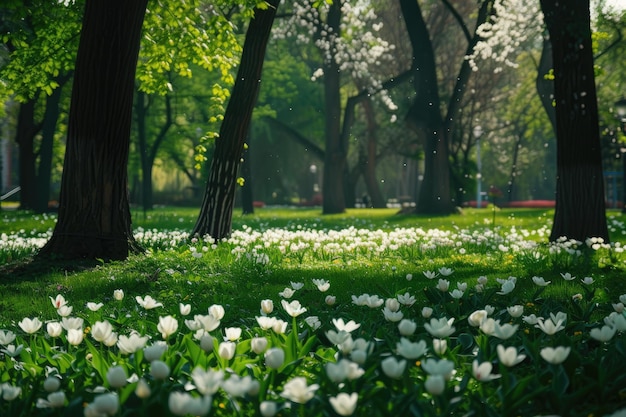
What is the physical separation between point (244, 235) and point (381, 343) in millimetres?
7292

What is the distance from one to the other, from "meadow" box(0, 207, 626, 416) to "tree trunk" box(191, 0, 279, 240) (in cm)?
146

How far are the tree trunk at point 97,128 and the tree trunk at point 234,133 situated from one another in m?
2.88

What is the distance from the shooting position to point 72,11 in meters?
10.9

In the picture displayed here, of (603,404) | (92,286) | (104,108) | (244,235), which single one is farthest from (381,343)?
(244,235)

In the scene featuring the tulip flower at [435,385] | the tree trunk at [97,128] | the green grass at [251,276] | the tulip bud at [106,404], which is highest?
the tree trunk at [97,128]

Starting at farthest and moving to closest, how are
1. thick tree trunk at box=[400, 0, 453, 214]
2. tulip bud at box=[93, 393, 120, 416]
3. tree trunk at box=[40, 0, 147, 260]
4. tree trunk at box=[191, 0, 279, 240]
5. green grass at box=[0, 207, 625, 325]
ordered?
thick tree trunk at box=[400, 0, 453, 214]
tree trunk at box=[191, 0, 279, 240]
tree trunk at box=[40, 0, 147, 260]
green grass at box=[0, 207, 625, 325]
tulip bud at box=[93, 393, 120, 416]

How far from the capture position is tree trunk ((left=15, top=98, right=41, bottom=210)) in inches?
1017

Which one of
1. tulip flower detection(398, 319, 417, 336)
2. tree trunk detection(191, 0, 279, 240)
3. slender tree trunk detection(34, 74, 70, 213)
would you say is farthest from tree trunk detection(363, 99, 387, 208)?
tulip flower detection(398, 319, 417, 336)

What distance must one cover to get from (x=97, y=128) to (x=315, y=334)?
4.97m

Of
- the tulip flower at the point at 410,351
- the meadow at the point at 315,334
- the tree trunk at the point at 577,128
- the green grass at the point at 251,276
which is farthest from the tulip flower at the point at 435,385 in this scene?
the tree trunk at the point at 577,128

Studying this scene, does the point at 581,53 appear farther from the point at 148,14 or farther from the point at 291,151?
the point at 291,151

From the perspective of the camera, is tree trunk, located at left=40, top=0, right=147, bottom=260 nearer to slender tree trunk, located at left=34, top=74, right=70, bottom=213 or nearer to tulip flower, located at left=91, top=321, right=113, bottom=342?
tulip flower, located at left=91, top=321, right=113, bottom=342

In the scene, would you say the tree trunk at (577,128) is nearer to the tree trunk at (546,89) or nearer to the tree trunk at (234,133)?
the tree trunk at (234,133)

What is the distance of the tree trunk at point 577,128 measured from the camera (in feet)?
33.4
